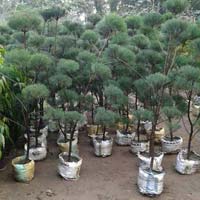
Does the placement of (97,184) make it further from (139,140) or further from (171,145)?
(171,145)

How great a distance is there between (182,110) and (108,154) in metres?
0.98

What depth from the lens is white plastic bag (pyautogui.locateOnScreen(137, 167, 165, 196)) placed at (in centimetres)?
291

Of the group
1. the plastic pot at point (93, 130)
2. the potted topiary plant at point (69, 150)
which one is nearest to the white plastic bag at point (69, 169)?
the potted topiary plant at point (69, 150)

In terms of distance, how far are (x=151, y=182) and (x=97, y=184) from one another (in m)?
0.53

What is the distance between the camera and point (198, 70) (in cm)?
281

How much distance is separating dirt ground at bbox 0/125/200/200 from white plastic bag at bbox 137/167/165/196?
0.20 feet

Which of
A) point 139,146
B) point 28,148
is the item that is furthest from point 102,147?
point 28,148

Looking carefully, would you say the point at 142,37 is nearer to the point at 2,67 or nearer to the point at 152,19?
the point at 152,19

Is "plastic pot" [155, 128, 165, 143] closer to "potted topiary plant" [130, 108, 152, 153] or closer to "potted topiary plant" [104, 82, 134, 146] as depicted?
"potted topiary plant" [130, 108, 152, 153]

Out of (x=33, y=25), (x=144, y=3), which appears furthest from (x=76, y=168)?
(x=144, y=3)

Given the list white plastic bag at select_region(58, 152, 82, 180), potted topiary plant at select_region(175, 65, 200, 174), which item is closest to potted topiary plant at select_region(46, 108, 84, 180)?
white plastic bag at select_region(58, 152, 82, 180)

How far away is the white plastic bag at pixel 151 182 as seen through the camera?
9.55 feet

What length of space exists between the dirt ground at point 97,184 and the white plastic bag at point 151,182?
6 centimetres

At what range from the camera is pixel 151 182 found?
2922 mm
